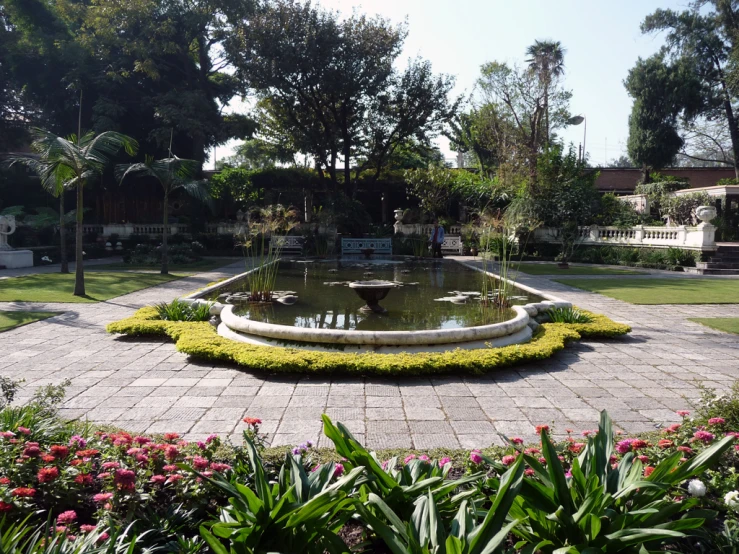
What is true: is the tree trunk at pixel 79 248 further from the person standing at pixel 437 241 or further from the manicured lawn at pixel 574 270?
the person standing at pixel 437 241

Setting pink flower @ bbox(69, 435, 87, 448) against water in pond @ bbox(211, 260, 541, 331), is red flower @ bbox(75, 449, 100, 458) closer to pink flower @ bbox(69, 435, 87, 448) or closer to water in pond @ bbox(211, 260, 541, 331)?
pink flower @ bbox(69, 435, 87, 448)

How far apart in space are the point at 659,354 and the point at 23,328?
850 centimetres

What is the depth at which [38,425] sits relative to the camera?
3.31 metres

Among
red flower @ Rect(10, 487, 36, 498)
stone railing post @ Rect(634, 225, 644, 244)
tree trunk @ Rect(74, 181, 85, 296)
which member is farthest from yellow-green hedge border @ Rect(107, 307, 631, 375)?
stone railing post @ Rect(634, 225, 644, 244)

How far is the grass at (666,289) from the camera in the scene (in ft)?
35.1

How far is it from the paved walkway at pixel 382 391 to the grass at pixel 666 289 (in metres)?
3.59

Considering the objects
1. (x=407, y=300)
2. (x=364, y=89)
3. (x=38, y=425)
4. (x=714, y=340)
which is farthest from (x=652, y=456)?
(x=364, y=89)

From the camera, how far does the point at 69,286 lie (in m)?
12.3

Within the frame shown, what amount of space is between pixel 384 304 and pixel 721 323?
5.23m

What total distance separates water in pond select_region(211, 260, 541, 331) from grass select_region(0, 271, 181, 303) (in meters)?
2.73

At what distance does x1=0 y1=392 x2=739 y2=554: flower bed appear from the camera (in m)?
2.02

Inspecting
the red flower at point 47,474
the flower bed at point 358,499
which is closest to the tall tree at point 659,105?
the flower bed at point 358,499

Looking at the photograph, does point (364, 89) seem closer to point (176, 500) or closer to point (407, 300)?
point (407, 300)

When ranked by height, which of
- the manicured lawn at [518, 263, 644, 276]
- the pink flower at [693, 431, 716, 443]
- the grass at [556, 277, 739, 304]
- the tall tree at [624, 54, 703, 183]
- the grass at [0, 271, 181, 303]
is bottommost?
the grass at [0, 271, 181, 303]
